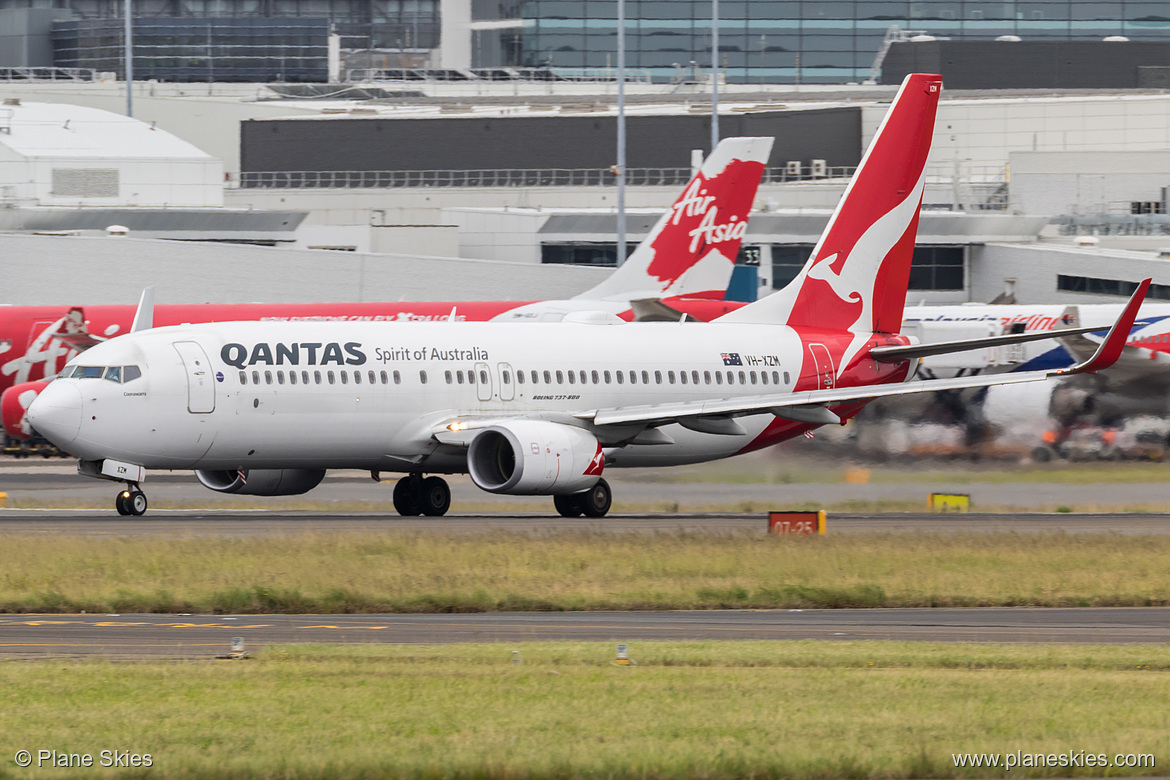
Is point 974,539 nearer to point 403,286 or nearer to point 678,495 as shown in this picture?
point 678,495

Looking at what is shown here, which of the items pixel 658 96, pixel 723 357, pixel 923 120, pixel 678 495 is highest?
pixel 658 96

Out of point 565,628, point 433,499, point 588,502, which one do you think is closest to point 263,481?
point 433,499

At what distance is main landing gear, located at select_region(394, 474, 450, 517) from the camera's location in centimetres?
3606

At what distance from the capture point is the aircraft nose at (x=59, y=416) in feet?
105

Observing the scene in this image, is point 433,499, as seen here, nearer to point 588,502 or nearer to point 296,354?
point 588,502

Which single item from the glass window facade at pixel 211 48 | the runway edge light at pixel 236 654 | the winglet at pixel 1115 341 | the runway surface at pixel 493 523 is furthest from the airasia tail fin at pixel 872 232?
the glass window facade at pixel 211 48

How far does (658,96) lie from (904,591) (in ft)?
300

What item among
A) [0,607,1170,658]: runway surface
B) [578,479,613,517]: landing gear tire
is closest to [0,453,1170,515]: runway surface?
[578,479,613,517]: landing gear tire

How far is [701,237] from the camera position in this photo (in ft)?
171

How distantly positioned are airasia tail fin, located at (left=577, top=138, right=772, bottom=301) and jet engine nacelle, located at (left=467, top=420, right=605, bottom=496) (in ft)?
55.7

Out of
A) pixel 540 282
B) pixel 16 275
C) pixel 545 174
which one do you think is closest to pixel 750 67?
pixel 545 174

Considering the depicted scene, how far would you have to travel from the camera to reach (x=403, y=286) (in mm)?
75188

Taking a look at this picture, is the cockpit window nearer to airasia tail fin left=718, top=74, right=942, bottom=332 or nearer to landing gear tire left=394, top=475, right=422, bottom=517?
landing gear tire left=394, top=475, right=422, bottom=517

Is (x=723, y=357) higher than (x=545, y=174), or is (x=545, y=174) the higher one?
(x=545, y=174)
